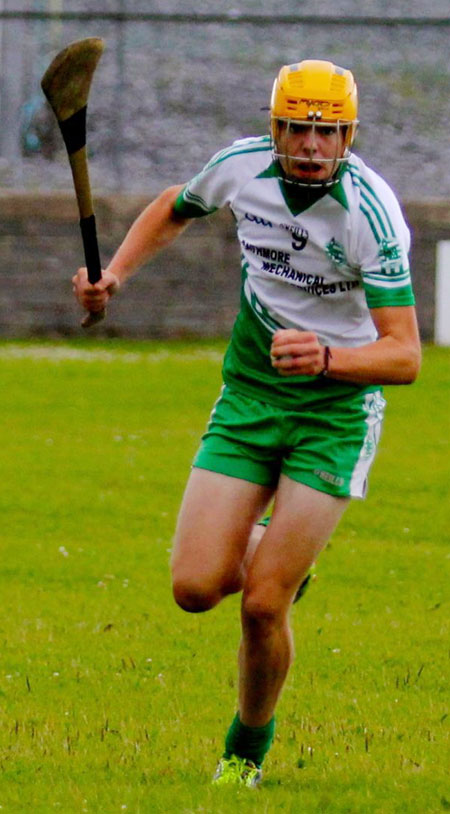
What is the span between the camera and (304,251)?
536 centimetres

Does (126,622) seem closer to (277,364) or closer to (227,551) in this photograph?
(227,551)

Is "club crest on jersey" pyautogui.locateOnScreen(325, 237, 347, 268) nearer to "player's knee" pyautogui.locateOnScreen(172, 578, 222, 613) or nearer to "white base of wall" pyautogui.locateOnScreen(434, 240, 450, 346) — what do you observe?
"player's knee" pyautogui.locateOnScreen(172, 578, 222, 613)

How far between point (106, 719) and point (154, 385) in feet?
35.0

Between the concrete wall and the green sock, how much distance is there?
15.2 metres

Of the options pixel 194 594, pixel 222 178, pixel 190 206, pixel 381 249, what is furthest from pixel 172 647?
pixel 381 249

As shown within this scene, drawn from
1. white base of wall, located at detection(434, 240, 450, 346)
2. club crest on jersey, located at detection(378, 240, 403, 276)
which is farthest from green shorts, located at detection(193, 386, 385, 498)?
white base of wall, located at detection(434, 240, 450, 346)

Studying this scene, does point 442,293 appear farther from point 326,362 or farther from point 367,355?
point 326,362

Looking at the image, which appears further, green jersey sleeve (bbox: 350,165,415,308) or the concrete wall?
the concrete wall

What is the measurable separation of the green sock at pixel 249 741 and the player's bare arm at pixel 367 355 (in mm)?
1265

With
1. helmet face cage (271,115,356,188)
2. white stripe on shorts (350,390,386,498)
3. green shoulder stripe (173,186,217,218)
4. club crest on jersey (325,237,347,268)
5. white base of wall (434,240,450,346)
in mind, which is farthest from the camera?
white base of wall (434,240,450,346)

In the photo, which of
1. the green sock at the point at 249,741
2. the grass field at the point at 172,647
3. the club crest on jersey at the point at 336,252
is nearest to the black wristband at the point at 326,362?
the club crest on jersey at the point at 336,252

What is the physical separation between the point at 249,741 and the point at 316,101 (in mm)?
2118

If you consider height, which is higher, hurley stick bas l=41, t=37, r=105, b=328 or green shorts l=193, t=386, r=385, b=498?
hurley stick bas l=41, t=37, r=105, b=328

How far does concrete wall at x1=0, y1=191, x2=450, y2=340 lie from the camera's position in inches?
805
